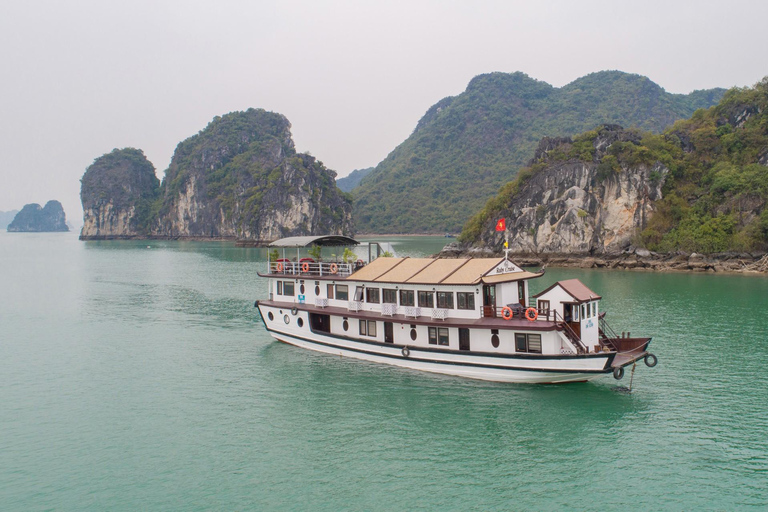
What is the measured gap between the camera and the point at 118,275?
209 ft

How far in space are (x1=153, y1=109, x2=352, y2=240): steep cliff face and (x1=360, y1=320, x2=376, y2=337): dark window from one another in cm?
12144

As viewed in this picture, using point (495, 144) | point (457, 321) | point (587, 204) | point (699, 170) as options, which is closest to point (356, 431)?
point (457, 321)

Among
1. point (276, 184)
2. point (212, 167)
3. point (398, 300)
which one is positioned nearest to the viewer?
point (398, 300)

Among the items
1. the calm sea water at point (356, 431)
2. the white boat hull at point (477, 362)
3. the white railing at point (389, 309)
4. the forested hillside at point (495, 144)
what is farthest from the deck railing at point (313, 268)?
the forested hillside at point (495, 144)

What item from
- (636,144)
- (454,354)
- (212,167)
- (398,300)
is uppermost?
(212,167)

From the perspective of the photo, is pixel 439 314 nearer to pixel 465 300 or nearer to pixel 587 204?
pixel 465 300

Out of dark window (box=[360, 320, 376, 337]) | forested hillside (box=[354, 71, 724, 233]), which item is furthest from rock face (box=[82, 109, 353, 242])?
dark window (box=[360, 320, 376, 337])

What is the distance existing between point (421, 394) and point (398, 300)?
189 inches

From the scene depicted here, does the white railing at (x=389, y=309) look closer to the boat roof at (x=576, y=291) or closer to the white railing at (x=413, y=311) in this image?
the white railing at (x=413, y=311)

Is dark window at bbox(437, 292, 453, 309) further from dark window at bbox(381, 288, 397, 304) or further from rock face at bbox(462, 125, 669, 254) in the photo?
rock face at bbox(462, 125, 669, 254)

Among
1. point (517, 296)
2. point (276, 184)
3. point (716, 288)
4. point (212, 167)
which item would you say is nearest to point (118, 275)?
point (517, 296)

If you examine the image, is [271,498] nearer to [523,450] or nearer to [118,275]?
[523,450]

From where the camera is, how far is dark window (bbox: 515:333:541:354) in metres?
19.3

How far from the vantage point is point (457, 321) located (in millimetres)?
20672
